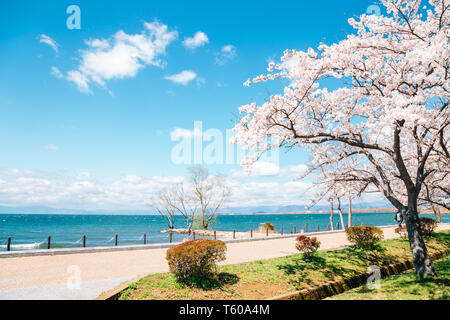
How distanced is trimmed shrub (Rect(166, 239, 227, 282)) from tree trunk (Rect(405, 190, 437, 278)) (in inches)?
295

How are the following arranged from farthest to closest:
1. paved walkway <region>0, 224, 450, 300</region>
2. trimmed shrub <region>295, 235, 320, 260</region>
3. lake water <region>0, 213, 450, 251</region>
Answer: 1. lake water <region>0, 213, 450, 251</region>
2. trimmed shrub <region>295, 235, 320, 260</region>
3. paved walkway <region>0, 224, 450, 300</region>

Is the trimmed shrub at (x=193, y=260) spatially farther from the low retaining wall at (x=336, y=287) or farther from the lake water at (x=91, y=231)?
the lake water at (x=91, y=231)

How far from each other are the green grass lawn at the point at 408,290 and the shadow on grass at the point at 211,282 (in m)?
3.28

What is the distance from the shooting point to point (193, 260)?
7.73 metres

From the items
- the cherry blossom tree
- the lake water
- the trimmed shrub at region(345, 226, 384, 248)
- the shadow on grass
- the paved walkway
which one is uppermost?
the cherry blossom tree

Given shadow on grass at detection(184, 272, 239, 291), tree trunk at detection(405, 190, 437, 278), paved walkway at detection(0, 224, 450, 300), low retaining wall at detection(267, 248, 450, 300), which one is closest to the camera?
shadow on grass at detection(184, 272, 239, 291)

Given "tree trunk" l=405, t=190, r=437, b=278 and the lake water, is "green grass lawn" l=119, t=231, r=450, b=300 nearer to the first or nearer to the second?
"tree trunk" l=405, t=190, r=437, b=278

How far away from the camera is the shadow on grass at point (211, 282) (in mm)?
7549

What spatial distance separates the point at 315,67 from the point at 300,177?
5.30m

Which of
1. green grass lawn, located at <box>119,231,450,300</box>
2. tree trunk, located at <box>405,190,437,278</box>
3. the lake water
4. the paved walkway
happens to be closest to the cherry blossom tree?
tree trunk, located at <box>405,190,437,278</box>

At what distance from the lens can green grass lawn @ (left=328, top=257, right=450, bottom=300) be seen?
7.25m

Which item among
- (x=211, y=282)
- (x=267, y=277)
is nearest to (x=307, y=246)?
(x=267, y=277)
